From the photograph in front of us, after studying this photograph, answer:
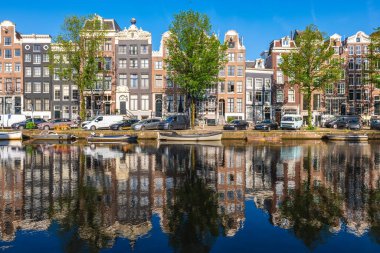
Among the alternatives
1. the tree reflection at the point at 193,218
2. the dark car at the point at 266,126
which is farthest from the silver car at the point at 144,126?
the tree reflection at the point at 193,218

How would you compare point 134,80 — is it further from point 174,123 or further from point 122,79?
point 174,123

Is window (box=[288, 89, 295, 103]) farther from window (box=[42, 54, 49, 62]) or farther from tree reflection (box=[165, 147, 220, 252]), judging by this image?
tree reflection (box=[165, 147, 220, 252])

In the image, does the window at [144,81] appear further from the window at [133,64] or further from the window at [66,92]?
the window at [66,92]

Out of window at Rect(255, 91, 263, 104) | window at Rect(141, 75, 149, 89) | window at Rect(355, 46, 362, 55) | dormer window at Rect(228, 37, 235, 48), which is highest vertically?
dormer window at Rect(228, 37, 235, 48)

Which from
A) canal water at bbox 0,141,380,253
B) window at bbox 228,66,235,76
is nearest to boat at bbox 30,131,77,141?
canal water at bbox 0,141,380,253

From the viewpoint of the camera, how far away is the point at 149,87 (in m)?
79.0

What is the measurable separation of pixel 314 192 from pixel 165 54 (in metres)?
62.3

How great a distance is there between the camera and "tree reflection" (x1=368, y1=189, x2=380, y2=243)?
13.9 metres

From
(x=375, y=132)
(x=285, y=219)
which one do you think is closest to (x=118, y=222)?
(x=285, y=219)

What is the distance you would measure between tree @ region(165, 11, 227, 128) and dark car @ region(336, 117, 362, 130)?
80.7 feet

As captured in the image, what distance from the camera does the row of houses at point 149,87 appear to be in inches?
3098

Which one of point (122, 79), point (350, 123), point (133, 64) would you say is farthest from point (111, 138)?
point (350, 123)

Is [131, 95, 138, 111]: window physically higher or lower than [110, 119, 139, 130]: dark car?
higher

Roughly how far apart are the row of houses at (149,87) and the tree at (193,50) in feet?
51.1
